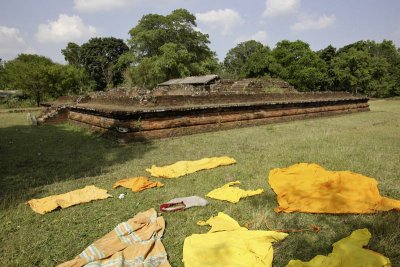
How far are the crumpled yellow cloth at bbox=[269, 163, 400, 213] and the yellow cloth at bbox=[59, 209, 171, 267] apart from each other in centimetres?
193

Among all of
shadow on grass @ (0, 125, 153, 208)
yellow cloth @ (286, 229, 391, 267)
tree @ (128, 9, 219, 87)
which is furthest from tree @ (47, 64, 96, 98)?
yellow cloth @ (286, 229, 391, 267)

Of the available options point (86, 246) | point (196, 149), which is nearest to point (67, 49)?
point (196, 149)

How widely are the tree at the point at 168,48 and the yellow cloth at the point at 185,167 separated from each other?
35492 millimetres

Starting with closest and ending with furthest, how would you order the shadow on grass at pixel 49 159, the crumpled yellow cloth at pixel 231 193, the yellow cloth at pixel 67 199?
the yellow cloth at pixel 67 199 → the crumpled yellow cloth at pixel 231 193 → the shadow on grass at pixel 49 159

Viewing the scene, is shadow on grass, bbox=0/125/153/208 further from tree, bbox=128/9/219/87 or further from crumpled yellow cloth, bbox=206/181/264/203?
tree, bbox=128/9/219/87

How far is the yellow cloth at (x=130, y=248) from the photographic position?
10.3ft

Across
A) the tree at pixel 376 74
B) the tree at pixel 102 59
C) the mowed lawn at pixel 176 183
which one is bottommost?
the mowed lawn at pixel 176 183

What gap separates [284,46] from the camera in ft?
163

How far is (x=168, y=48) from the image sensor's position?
4147 centimetres

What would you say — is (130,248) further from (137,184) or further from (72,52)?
(72,52)

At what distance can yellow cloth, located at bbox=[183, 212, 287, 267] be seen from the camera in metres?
3.06

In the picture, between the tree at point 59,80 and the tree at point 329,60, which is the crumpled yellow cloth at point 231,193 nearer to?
the tree at point 59,80

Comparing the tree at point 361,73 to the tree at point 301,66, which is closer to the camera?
the tree at point 361,73

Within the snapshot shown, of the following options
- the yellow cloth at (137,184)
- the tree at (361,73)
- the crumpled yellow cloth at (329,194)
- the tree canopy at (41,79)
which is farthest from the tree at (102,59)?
the crumpled yellow cloth at (329,194)
